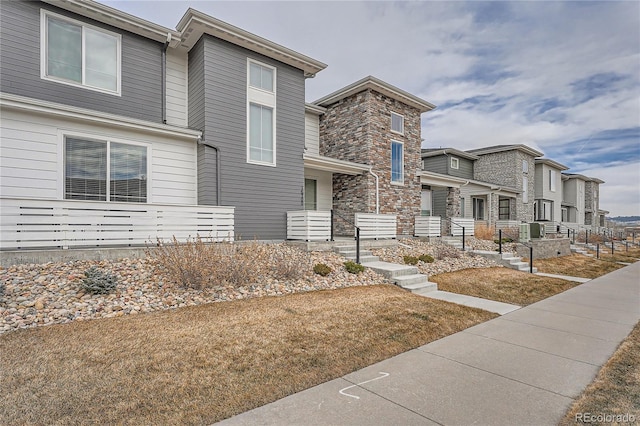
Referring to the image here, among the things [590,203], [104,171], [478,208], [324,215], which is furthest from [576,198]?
[104,171]

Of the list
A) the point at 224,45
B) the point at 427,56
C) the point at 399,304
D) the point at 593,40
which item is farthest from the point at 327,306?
the point at 593,40

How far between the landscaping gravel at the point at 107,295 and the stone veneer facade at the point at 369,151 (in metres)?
7.11

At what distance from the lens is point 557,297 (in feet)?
27.6

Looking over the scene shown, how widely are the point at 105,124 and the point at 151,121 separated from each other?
55.8 inches

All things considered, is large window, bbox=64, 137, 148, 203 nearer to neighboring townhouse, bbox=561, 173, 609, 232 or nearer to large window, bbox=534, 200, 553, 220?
large window, bbox=534, 200, 553, 220

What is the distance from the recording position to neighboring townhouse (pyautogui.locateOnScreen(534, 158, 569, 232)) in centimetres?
3027

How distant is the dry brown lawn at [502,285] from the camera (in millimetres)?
8258

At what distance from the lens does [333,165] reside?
13953 mm

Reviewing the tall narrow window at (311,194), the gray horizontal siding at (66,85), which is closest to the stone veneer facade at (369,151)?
the tall narrow window at (311,194)

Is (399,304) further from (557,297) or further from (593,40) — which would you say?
(593,40)

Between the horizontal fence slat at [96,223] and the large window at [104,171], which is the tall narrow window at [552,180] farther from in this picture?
the large window at [104,171]

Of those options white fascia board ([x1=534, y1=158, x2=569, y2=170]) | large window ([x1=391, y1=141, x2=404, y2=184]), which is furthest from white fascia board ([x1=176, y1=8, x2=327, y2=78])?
white fascia board ([x1=534, y1=158, x2=569, y2=170])

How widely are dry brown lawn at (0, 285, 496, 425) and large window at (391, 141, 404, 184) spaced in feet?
36.0

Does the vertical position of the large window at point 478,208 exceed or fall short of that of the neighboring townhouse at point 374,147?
it falls short
